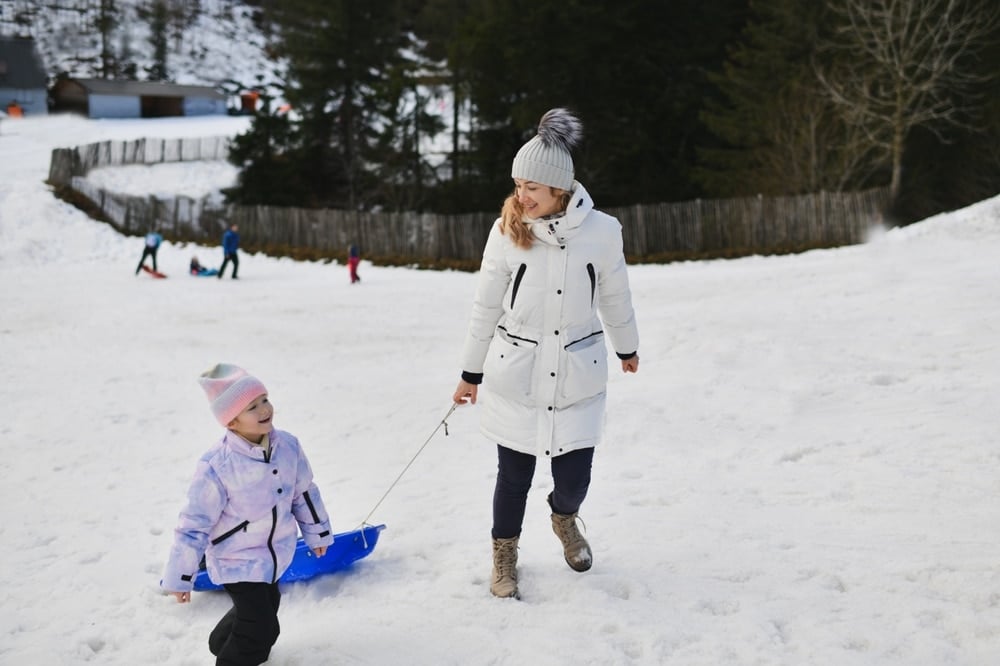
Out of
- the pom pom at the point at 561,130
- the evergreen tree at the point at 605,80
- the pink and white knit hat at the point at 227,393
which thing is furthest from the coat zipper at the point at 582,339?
the evergreen tree at the point at 605,80

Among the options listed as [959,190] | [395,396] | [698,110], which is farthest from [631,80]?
[395,396]

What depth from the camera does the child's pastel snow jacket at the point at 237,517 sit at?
9.57 ft

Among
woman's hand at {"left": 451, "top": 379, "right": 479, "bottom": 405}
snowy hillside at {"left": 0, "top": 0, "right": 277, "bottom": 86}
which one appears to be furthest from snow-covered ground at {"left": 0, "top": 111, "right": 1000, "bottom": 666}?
snowy hillside at {"left": 0, "top": 0, "right": 277, "bottom": 86}

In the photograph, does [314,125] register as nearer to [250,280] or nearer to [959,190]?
[250,280]

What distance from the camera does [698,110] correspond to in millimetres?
30328

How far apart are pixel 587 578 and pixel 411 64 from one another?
107ft

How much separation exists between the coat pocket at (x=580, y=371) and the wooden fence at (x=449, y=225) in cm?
1842

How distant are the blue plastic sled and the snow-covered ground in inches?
2.6

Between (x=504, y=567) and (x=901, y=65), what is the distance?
23345 mm

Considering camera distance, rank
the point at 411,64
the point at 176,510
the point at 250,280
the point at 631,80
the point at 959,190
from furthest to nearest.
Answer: the point at 411,64 < the point at 631,80 < the point at 959,190 < the point at 250,280 < the point at 176,510

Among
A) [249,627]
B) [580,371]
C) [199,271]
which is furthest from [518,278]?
[199,271]

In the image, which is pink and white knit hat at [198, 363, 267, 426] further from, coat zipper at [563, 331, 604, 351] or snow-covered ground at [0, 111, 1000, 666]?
coat zipper at [563, 331, 604, 351]

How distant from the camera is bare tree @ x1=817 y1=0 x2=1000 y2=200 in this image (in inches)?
894

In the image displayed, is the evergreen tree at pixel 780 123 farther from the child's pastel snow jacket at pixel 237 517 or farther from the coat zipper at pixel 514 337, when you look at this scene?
the child's pastel snow jacket at pixel 237 517
